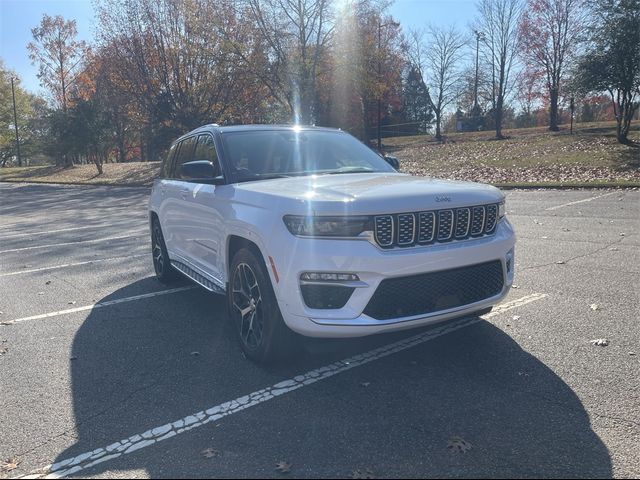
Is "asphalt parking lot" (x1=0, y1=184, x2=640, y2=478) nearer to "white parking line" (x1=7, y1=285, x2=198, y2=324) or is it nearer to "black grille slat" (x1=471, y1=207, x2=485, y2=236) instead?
"white parking line" (x1=7, y1=285, x2=198, y2=324)

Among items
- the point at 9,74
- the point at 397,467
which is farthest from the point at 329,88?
the point at 9,74

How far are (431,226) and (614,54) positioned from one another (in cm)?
2396

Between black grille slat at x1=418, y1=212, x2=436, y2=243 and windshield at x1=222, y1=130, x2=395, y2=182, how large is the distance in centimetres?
146

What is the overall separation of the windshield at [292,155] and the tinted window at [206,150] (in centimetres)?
17

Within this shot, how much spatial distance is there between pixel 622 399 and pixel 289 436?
6.94 feet

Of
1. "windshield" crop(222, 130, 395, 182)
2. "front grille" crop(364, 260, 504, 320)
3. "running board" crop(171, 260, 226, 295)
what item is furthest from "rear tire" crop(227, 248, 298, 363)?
"windshield" crop(222, 130, 395, 182)

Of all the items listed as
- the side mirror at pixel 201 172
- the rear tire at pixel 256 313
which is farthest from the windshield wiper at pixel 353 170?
the rear tire at pixel 256 313

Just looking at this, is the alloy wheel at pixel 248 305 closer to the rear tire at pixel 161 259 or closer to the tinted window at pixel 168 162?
the rear tire at pixel 161 259

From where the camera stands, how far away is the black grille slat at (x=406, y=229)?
365 cm

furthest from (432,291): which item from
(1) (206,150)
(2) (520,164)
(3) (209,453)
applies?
(2) (520,164)

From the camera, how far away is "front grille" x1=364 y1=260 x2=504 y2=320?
11.8 feet

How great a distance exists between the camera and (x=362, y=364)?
4.19 m

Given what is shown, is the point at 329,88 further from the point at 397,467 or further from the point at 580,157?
the point at 397,467

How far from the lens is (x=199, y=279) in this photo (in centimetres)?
539
